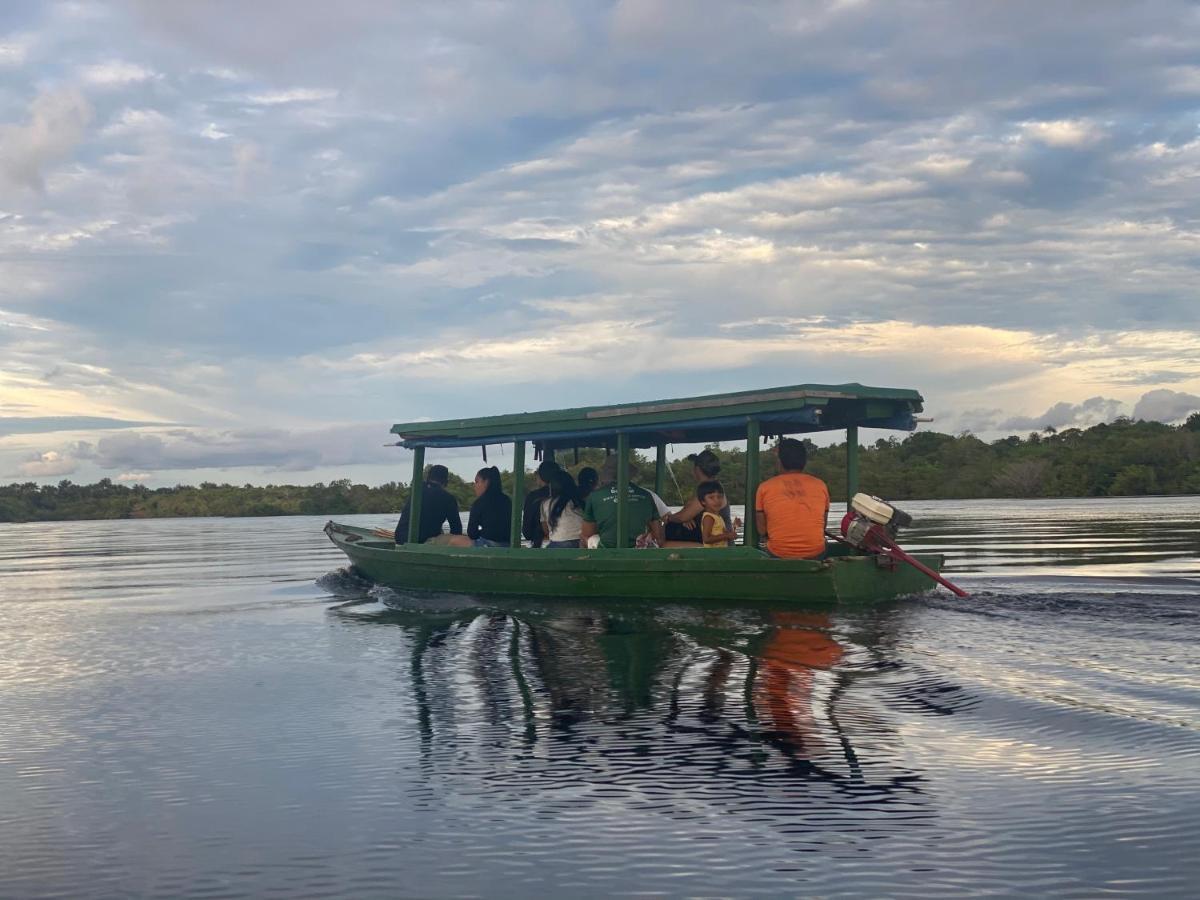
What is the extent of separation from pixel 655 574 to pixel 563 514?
2.11m

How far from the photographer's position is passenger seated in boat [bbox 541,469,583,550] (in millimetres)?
13648

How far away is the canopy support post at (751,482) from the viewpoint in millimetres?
11484

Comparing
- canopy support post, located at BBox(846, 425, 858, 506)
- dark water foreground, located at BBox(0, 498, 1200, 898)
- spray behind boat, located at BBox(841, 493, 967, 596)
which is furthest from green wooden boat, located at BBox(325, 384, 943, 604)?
dark water foreground, located at BBox(0, 498, 1200, 898)

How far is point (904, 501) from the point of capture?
72.9 metres

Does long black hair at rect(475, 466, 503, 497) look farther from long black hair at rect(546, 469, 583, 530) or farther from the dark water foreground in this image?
the dark water foreground

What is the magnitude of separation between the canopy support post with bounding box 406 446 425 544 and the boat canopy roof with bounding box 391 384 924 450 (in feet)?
1.24

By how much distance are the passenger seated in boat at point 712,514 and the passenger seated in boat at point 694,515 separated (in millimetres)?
81

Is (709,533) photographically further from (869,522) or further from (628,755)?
(628,755)

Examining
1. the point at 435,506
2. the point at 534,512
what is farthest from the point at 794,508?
the point at 435,506

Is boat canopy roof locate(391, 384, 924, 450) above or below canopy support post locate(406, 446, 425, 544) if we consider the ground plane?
above

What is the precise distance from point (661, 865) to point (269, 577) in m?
16.9

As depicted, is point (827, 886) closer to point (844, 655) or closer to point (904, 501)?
point (844, 655)

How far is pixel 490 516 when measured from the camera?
1481 centimetres

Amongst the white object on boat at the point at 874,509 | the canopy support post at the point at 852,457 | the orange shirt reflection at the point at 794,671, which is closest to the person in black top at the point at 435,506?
the canopy support post at the point at 852,457
